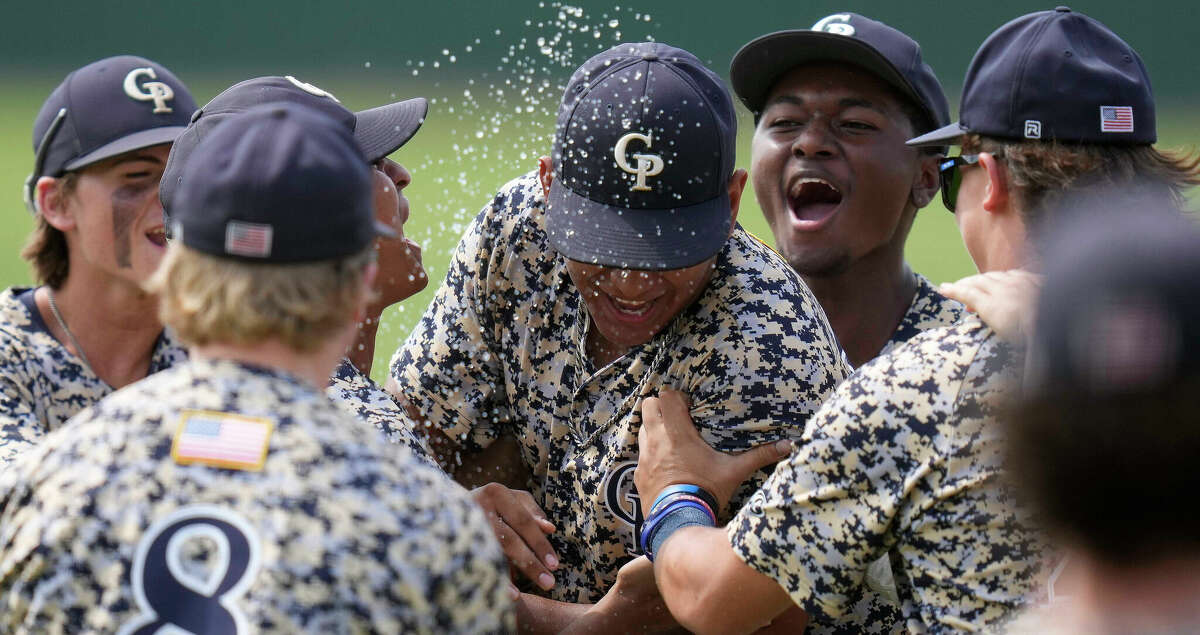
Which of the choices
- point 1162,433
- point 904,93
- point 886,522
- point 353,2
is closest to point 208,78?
point 353,2

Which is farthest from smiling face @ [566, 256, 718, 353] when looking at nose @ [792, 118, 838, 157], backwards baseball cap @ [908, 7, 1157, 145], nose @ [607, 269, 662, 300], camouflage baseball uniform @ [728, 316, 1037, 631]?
nose @ [792, 118, 838, 157]

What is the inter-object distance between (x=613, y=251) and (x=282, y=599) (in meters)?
1.47

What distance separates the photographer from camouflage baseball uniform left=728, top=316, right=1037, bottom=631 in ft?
8.13

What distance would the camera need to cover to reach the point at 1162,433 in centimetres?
141

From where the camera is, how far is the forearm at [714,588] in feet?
8.94

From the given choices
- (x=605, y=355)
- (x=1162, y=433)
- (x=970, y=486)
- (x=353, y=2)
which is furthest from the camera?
(x=353, y=2)

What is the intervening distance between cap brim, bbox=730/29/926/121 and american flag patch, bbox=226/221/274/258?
247 cm

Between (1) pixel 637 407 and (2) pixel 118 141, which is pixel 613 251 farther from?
(2) pixel 118 141

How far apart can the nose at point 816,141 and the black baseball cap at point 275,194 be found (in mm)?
2448

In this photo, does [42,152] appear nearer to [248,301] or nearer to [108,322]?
[108,322]

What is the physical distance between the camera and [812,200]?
4703 mm

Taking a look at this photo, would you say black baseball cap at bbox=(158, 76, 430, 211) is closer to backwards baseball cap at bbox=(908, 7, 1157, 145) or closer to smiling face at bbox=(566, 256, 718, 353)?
smiling face at bbox=(566, 256, 718, 353)

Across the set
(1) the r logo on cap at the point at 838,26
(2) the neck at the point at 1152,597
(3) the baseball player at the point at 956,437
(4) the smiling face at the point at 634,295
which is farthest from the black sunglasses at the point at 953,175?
(2) the neck at the point at 1152,597

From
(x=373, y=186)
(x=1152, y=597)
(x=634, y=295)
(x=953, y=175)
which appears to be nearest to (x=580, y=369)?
(x=634, y=295)
